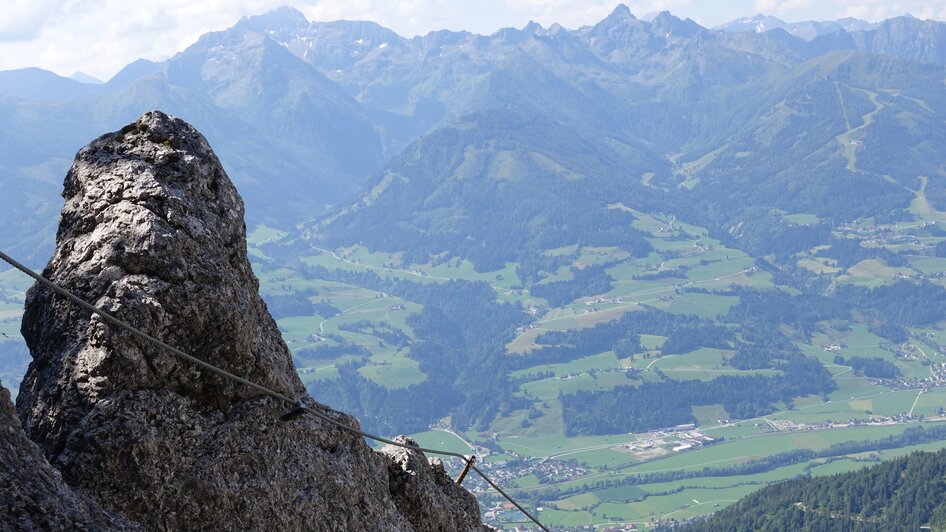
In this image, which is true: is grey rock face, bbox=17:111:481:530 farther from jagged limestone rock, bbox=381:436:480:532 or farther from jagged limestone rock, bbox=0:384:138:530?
jagged limestone rock, bbox=381:436:480:532


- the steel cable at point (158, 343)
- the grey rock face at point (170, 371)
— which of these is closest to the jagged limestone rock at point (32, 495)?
the grey rock face at point (170, 371)

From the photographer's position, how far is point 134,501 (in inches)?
365

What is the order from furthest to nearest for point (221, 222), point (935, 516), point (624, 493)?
point (624, 493) < point (935, 516) < point (221, 222)

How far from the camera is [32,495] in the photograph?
7594 mm

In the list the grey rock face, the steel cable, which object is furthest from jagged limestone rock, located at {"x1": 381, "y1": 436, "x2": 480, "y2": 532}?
the steel cable

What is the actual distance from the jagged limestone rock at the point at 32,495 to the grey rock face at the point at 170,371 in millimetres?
1156

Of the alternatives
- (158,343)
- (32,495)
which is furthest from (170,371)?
(32,495)

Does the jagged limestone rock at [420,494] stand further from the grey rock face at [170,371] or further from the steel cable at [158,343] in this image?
the steel cable at [158,343]

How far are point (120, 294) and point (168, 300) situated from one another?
19.1 inches

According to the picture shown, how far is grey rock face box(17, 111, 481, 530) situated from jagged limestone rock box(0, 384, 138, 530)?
1156mm

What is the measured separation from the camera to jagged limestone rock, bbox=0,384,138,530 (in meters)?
7.41

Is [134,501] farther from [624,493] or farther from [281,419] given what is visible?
[624,493]

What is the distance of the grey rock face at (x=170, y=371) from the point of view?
31.1 feet

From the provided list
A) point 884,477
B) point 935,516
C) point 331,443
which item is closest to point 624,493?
point 884,477
